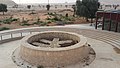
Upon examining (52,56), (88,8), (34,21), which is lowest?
(52,56)

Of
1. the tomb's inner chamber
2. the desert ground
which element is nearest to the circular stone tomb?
the tomb's inner chamber

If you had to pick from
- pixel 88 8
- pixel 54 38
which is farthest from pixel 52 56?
pixel 88 8

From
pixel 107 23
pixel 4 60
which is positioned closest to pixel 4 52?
pixel 4 60

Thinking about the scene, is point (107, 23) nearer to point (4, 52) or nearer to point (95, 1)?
point (95, 1)

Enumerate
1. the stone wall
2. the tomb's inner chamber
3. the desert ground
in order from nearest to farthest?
the stone wall < the tomb's inner chamber < the desert ground

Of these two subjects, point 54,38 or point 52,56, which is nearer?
point 52,56

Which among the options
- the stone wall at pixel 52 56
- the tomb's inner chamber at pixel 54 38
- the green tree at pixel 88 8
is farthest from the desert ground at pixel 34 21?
the stone wall at pixel 52 56

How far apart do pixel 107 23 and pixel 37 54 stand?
1272cm

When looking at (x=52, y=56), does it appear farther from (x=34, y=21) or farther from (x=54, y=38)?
(x=34, y=21)

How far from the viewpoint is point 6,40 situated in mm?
18484

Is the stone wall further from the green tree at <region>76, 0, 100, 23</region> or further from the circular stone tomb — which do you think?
the green tree at <region>76, 0, 100, 23</region>

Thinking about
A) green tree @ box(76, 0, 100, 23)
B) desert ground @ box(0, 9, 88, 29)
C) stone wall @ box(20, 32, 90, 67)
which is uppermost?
green tree @ box(76, 0, 100, 23)

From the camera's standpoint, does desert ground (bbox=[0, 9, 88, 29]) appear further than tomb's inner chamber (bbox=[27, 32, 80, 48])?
Yes

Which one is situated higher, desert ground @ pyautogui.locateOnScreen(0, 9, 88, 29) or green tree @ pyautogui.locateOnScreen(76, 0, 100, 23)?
green tree @ pyautogui.locateOnScreen(76, 0, 100, 23)
